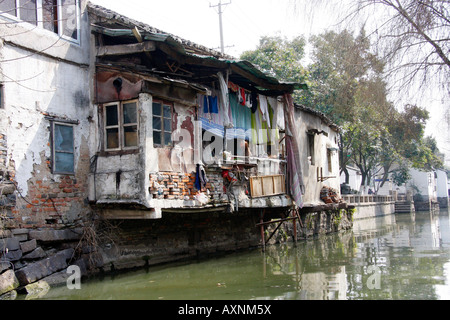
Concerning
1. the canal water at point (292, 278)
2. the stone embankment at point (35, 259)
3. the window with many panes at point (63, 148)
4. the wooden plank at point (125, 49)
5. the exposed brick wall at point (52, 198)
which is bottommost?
the canal water at point (292, 278)

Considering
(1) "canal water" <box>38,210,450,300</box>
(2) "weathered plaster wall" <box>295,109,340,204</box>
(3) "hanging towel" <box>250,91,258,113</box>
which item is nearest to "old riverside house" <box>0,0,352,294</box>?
(3) "hanging towel" <box>250,91,258,113</box>

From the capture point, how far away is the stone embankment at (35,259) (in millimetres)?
8633

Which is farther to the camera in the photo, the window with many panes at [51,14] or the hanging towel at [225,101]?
the hanging towel at [225,101]

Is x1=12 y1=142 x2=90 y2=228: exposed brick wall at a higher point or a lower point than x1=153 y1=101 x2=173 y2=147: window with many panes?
lower

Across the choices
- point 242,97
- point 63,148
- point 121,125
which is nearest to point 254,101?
point 242,97

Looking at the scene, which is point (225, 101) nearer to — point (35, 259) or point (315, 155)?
point (35, 259)

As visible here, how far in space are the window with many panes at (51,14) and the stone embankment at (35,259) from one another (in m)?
4.43

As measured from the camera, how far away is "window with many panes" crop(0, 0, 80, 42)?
9.62 metres

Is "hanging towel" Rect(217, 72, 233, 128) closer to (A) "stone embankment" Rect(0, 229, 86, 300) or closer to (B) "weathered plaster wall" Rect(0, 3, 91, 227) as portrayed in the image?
(B) "weathered plaster wall" Rect(0, 3, 91, 227)

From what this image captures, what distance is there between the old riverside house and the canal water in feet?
3.33

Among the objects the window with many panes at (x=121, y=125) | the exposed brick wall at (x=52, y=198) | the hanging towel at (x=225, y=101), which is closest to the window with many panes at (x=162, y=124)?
the window with many panes at (x=121, y=125)

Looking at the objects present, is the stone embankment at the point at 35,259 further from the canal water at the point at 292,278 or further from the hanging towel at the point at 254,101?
the hanging towel at the point at 254,101
